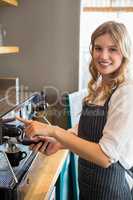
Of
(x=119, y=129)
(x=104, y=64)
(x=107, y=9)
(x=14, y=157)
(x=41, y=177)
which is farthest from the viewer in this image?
(x=107, y=9)

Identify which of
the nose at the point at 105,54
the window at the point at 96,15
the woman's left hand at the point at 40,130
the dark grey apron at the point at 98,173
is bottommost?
the dark grey apron at the point at 98,173

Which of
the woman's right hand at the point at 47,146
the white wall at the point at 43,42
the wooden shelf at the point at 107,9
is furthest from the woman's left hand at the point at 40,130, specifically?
the wooden shelf at the point at 107,9

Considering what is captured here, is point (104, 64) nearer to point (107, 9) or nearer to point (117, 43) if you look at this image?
point (117, 43)

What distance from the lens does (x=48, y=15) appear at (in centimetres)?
212

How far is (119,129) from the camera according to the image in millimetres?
1039

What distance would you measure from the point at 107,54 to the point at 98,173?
1.59 ft

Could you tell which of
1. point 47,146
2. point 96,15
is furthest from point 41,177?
point 96,15

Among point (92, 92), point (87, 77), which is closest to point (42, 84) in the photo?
point (87, 77)

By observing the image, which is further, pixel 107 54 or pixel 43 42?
pixel 43 42

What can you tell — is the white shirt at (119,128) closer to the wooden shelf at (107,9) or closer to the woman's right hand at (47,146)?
the woman's right hand at (47,146)

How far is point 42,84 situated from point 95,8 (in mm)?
672

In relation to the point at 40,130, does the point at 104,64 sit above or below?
above

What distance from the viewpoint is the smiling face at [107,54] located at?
1125 millimetres

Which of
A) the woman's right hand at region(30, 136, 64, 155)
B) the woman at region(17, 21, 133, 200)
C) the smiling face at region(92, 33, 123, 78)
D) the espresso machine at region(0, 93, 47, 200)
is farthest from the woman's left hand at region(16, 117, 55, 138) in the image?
the smiling face at region(92, 33, 123, 78)
